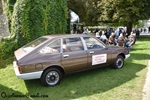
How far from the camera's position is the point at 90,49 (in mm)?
5559

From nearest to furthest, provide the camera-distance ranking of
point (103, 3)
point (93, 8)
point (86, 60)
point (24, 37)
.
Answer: point (86, 60) → point (24, 37) → point (103, 3) → point (93, 8)

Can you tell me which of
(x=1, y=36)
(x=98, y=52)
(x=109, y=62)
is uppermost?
(x=1, y=36)

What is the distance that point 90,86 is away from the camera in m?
4.93

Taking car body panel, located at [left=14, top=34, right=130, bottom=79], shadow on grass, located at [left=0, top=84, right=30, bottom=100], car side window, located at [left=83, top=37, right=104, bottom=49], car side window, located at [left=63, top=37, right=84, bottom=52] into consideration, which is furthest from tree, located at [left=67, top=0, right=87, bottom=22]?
shadow on grass, located at [left=0, top=84, right=30, bottom=100]

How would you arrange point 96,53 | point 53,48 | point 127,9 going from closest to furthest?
1. point 53,48
2. point 96,53
3. point 127,9

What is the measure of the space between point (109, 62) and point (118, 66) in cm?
63

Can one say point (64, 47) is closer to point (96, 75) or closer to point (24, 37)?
point (96, 75)

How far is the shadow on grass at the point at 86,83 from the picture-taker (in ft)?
14.8

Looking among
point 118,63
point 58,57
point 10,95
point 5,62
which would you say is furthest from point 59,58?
point 5,62

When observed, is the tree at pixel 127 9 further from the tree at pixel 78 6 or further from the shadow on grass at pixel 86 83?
the shadow on grass at pixel 86 83

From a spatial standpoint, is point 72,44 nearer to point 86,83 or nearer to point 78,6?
point 86,83

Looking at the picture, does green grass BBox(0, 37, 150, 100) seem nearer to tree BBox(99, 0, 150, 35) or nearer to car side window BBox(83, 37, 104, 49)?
car side window BBox(83, 37, 104, 49)

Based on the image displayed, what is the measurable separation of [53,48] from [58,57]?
1.07 feet

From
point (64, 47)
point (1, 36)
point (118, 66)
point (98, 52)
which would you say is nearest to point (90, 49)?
point (98, 52)
